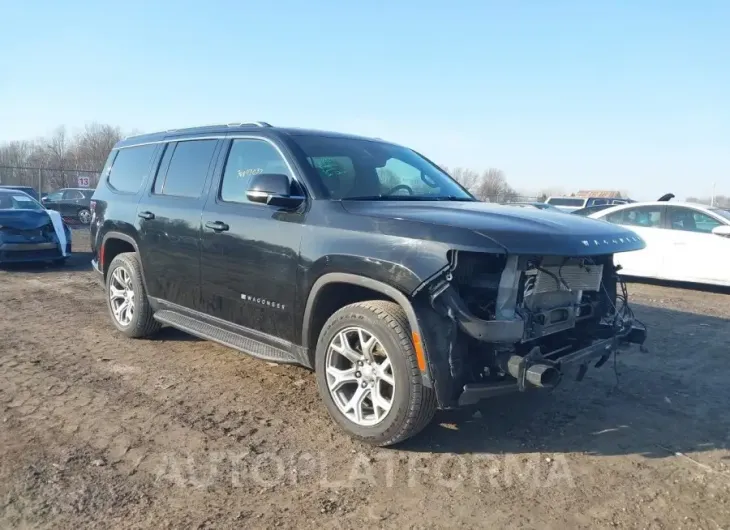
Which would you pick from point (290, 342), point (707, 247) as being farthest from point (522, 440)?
point (707, 247)

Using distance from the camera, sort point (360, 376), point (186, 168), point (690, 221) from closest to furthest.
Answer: point (360, 376) → point (186, 168) → point (690, 221)

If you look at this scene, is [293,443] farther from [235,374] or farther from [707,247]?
[707,247]

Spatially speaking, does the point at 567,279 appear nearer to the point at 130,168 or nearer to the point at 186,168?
the point at 186,168

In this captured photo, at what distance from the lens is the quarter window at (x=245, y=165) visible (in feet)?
14.4

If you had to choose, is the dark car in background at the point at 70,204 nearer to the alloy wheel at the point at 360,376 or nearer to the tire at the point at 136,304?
the tire at the point at 136,304

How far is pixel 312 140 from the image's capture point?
4.53 m

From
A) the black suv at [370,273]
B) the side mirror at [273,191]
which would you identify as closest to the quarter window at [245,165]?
the black suv at [370,273]

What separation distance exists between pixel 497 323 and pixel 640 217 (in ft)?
28.5

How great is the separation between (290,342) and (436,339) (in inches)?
49.9

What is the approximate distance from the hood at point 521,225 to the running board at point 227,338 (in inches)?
45.8

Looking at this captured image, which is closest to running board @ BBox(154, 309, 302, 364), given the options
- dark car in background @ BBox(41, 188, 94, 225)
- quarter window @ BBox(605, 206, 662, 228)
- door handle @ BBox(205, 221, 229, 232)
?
door handle @ BBox(205, 221, 229, 232)

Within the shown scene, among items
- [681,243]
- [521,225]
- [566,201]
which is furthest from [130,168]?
[566,201]

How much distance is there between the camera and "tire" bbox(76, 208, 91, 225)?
73.9ft

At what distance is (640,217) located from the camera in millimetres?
10672
